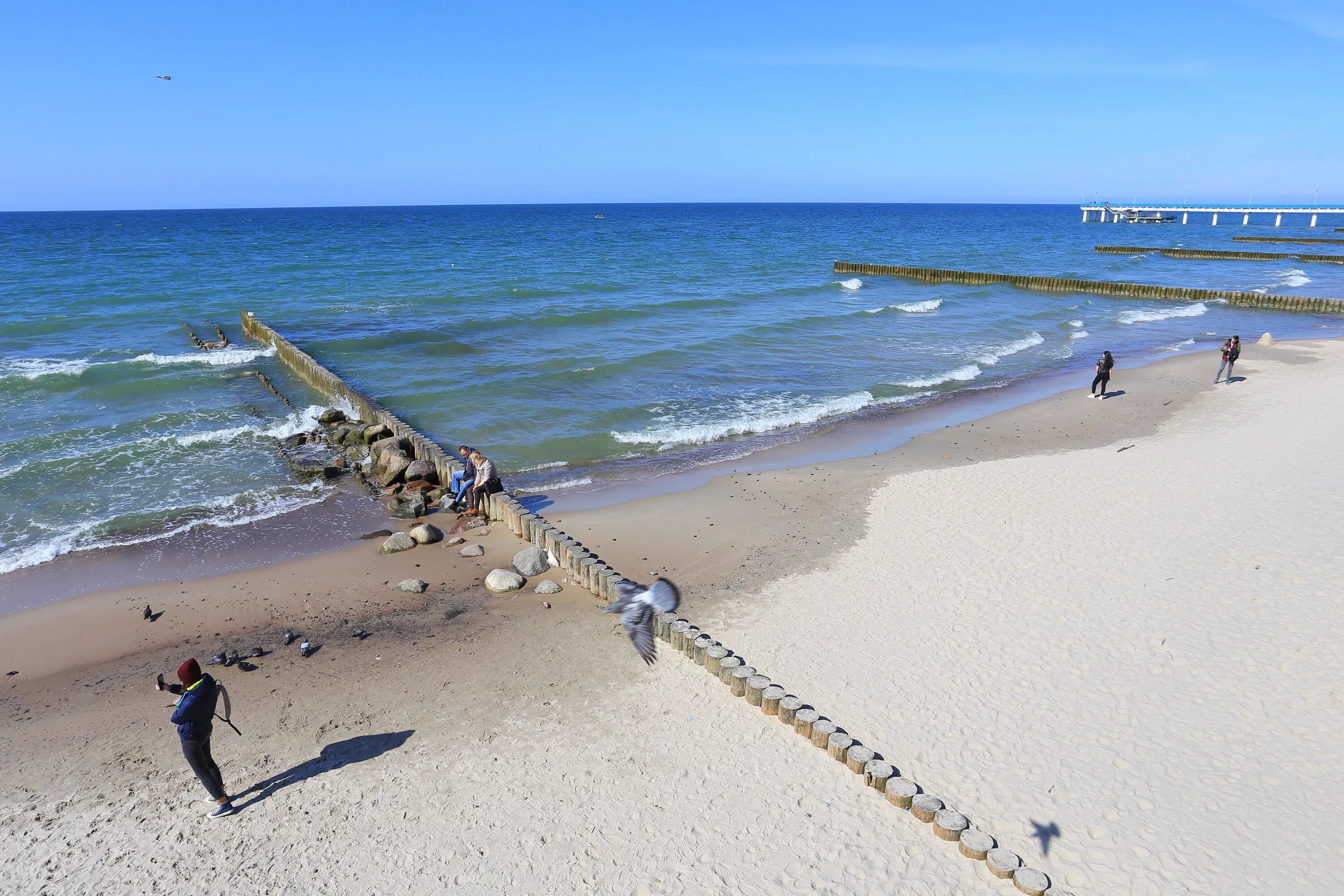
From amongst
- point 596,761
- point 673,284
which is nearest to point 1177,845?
point 596,761

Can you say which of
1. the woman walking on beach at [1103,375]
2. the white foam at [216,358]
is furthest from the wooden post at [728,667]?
the white foam at [216,358]

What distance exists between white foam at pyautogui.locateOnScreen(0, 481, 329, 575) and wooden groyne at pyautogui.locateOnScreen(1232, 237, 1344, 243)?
3880 inches

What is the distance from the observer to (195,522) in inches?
607

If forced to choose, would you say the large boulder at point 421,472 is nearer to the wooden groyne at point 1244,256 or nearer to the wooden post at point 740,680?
the wooden post at point 740,680

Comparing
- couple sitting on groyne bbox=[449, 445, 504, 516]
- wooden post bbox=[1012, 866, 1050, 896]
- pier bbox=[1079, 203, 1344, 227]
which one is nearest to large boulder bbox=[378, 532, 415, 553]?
couple sitting on groyne bbox=[449, 445, 504, 516]

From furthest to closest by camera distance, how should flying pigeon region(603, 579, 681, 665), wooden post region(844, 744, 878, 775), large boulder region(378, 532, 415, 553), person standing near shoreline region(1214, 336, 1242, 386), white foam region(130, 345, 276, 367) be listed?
white foam region(130, 345, 276, 367), person standing near shoreline region(1214, 336, 1242, 386), large boulder region(378, 532, 415, 553), flying pigeon region(603, 579, 681, 665), wooden post region(844, 744, 878, 775)

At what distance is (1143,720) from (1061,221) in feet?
569

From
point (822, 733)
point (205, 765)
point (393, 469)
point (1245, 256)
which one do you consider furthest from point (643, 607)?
point (1245, 256)

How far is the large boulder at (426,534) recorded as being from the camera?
14203 millimetres

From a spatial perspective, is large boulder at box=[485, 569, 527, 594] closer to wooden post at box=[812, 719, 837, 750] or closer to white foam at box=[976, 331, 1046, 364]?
wooden post at box=[812, 719, 837, 750]

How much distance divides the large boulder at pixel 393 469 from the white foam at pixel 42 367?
15236mm

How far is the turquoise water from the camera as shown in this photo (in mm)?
18203

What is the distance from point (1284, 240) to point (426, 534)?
103 metres

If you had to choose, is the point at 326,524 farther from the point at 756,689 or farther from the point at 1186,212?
the point at 1186,212
